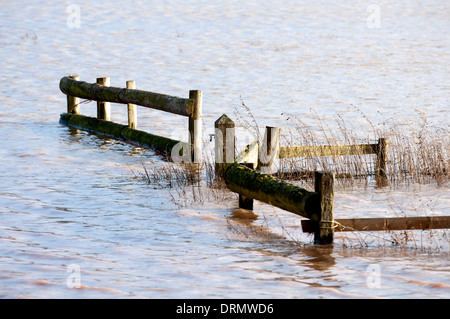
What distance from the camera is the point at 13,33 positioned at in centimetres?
4738

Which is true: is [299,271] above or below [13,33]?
below

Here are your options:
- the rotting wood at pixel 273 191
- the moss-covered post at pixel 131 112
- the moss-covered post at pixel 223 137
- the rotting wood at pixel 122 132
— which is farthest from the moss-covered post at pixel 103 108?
the rotting wood at pixel 273 191

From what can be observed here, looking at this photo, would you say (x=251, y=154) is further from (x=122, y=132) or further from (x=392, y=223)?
(x=122, y=132)

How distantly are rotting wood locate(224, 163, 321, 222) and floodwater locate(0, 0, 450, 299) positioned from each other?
427 millimetres

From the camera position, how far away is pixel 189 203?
9562mm

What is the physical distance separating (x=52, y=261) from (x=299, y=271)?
7.82 feet

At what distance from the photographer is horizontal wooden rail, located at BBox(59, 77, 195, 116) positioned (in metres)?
11.9

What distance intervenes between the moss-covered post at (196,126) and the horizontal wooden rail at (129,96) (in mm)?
73

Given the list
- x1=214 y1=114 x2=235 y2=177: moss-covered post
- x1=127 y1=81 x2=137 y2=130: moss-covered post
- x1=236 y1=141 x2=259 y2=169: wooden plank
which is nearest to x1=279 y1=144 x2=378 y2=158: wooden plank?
x1=236 y1=141 x2=259 y2=169: wooden plank

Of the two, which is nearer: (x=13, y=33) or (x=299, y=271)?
(x=299, y=271)

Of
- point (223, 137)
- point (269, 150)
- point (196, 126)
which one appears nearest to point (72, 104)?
point (196, 126)
